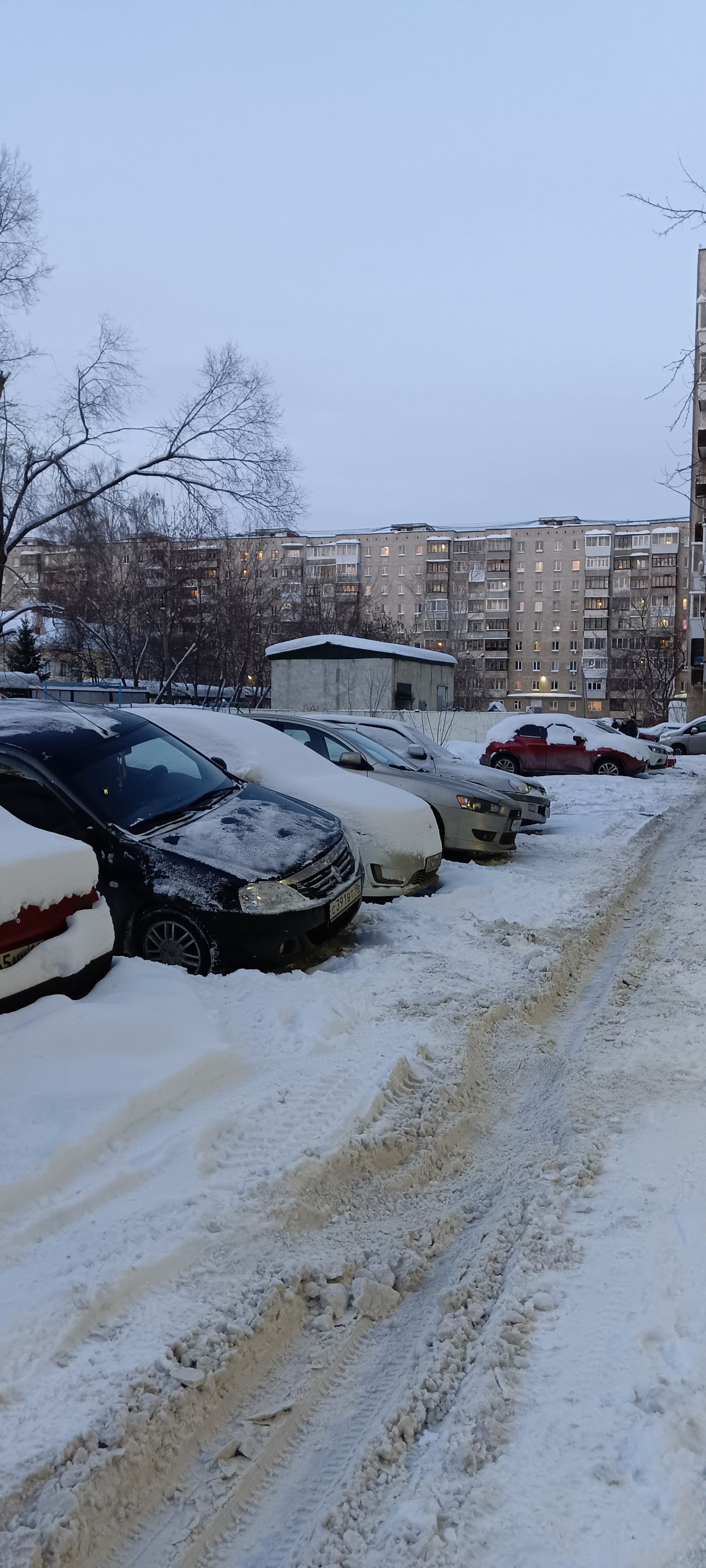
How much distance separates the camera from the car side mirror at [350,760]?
385 inches

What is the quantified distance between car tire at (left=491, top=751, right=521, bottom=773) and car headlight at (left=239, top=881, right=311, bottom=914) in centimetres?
1753

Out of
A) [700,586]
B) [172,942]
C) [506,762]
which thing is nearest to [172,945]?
[172,942]

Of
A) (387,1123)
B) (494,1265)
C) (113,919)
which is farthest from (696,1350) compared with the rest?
(113,919)

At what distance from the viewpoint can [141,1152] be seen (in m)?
3.53

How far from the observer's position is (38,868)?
4254 millimetres

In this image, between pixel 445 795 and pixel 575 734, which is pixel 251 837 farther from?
pixel 575 734

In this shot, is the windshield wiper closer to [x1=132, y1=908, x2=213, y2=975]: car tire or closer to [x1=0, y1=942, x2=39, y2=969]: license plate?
[x1=132, y1=908, x2=213, y2=975]: car tire

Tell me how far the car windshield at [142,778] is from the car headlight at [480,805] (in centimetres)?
348

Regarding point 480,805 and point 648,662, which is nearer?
point 480,805

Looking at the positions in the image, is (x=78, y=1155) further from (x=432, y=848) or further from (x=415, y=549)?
(x=415, y=549)

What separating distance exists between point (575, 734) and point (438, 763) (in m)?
11.8

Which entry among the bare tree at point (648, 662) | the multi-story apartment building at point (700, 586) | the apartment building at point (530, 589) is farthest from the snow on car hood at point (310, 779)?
the apartment building at point (530, 589)

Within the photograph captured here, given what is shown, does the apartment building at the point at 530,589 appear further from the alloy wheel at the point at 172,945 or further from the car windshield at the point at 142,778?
the alloy wheel at the point at 172,945

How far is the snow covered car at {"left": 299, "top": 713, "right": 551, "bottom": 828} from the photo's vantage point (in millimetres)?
11477
